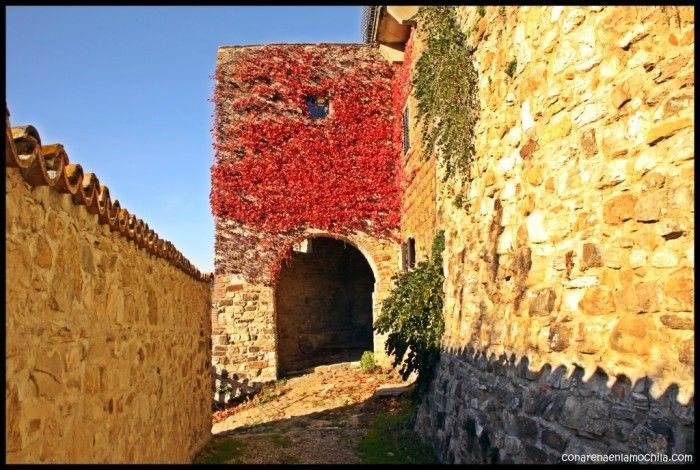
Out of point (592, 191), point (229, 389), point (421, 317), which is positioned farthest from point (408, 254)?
point (592, 191)

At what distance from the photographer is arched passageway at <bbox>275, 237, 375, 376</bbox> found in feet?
57.9

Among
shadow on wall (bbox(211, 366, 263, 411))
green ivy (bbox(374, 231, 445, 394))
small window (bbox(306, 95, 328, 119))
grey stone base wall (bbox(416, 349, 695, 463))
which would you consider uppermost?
small window (bbox(306, 95, 328, 119))

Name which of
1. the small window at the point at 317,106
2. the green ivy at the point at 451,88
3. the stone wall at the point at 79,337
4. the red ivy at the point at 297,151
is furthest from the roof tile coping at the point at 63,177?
the small window at the point at 317,106

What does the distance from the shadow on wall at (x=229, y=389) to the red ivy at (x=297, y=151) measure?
245 cm

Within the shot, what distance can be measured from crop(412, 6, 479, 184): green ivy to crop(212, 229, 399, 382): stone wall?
6861 mm

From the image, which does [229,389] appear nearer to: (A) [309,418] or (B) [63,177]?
(A) [309,418]

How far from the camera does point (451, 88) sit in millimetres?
6777

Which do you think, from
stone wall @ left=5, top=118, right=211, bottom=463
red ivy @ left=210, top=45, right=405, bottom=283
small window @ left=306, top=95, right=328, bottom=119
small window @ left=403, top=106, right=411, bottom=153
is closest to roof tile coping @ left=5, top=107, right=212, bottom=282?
stone wall @ left=5, top=118, right=211, bottom=463

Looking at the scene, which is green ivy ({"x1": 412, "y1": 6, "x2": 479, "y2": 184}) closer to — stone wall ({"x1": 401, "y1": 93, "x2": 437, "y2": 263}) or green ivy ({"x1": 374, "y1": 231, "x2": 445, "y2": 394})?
green ivy ({"x1": 374, "y1": 231, "x2": 445, "y2": 394})

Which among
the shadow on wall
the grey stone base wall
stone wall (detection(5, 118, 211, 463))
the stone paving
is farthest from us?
the shadow on wall

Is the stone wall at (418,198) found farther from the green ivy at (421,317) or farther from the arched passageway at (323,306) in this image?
the arched passageway at (323,306)

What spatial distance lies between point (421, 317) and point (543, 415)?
3.68 meters

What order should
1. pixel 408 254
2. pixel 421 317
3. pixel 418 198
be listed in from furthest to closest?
pixel 408 254 → pixel 418 198 → pixel 421 317

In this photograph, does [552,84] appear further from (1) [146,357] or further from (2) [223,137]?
(2) [223,137]
